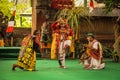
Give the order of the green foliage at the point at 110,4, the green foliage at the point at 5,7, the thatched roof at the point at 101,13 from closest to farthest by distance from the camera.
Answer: the green foliage at the point at 110,4, the thatched roof at the point at 101,13, the green foliage at the point at 5,7

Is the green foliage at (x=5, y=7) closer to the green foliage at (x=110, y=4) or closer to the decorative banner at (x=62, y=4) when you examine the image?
the decorative banner at (x=62, y=4)

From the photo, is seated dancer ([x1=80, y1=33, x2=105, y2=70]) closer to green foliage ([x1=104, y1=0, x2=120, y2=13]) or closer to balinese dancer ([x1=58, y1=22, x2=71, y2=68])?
balinese dancer ([x1=58, y1=22, x2=71, y2=68])

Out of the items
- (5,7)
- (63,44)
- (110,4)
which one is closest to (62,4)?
(110,4)

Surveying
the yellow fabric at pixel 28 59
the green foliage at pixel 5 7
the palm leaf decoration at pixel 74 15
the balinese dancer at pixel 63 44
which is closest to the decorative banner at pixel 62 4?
the palm leaf decoration at pixel 74 15

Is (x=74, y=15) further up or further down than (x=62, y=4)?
further down

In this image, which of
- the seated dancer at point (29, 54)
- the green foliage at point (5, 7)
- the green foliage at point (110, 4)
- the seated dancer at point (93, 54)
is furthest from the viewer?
the green foliage at point (5, 7)

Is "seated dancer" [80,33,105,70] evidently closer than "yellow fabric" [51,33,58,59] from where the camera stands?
Yes

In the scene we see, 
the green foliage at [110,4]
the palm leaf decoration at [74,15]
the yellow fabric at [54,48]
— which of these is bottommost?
the yellow fabric at [54,48]

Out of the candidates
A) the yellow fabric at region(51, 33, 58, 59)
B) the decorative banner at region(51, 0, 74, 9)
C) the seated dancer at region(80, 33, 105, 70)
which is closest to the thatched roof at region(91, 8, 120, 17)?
the decorative banner at region(51, 0, 74, 9)

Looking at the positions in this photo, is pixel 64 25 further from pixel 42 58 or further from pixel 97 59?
pixel 42 58

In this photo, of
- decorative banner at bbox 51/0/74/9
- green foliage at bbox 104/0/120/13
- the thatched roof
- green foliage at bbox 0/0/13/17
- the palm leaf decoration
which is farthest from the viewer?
green foliage at bbox 0/0/13/17

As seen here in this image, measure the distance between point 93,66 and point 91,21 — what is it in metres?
5.95

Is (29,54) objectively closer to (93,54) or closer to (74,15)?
(93,54)

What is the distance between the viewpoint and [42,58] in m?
17.3
